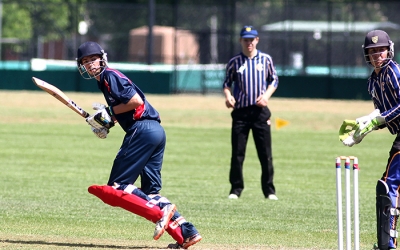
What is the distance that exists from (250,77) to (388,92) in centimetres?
425

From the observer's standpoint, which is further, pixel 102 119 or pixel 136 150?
pixel 102 119

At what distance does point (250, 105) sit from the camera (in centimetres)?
1166

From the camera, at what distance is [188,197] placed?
11844mm

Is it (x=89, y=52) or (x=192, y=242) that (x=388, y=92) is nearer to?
(x=192, y=242)

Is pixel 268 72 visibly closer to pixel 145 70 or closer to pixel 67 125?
pixel 67 125

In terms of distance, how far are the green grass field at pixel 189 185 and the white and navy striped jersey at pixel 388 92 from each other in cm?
156

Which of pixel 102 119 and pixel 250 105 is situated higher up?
pixel 102 119

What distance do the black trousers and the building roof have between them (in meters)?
26.4

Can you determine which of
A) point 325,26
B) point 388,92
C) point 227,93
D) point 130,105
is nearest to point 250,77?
point 227,93

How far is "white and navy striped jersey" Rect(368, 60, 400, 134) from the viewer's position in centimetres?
750

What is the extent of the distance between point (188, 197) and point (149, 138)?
4.33m

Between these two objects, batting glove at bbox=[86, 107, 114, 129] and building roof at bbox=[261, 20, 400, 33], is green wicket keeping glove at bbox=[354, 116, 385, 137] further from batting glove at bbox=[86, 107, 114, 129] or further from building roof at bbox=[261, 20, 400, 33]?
building roof at bbox=[261, 20, 400, 33]

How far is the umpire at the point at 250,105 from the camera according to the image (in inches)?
460

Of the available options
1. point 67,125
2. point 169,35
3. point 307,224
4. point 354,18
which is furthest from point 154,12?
point 307,224
